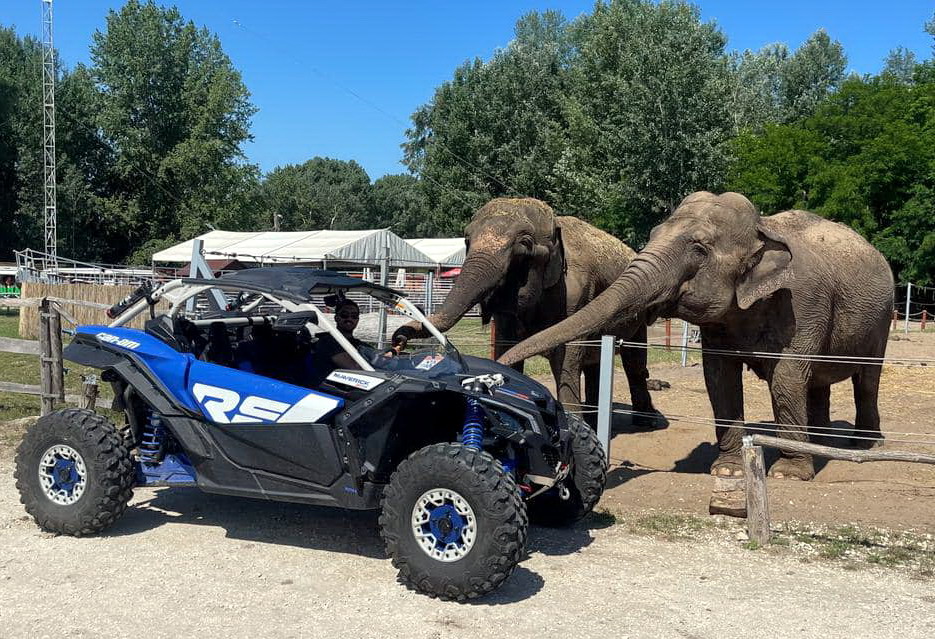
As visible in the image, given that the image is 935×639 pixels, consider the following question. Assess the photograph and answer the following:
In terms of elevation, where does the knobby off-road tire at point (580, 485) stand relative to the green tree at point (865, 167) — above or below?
below

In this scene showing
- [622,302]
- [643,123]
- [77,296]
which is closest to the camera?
[622,302]

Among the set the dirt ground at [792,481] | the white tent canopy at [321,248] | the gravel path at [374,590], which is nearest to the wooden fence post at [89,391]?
the gravel path at [374,590]

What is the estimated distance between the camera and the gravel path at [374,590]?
15.9 feet

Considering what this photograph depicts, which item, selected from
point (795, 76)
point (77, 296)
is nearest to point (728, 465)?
point (77, 296)

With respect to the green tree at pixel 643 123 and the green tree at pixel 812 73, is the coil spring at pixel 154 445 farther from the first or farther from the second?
the green tree at pixel 812 73

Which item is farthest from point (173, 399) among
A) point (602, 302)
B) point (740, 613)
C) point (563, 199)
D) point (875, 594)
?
point (563, 199)

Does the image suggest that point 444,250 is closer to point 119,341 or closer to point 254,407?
point 119,341

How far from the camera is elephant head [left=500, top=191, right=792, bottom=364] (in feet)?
24.7

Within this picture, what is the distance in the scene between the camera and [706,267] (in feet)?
25.3

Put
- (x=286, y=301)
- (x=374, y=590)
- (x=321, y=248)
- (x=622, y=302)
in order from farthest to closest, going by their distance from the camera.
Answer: (x=321, y=248)
(x=622, y=302)
(x=286, y=301)
(x=374, y=590)

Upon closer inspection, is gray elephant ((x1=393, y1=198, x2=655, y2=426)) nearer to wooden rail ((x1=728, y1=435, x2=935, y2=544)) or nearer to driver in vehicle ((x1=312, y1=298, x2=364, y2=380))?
driver in vehicle ((x1=312, y1=298, x2=364, y2=380))

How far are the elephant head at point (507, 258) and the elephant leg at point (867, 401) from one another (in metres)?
3.52

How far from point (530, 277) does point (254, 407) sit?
398 cm

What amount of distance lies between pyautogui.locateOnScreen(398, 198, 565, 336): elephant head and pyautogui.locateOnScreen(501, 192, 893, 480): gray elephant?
5.07 feet
